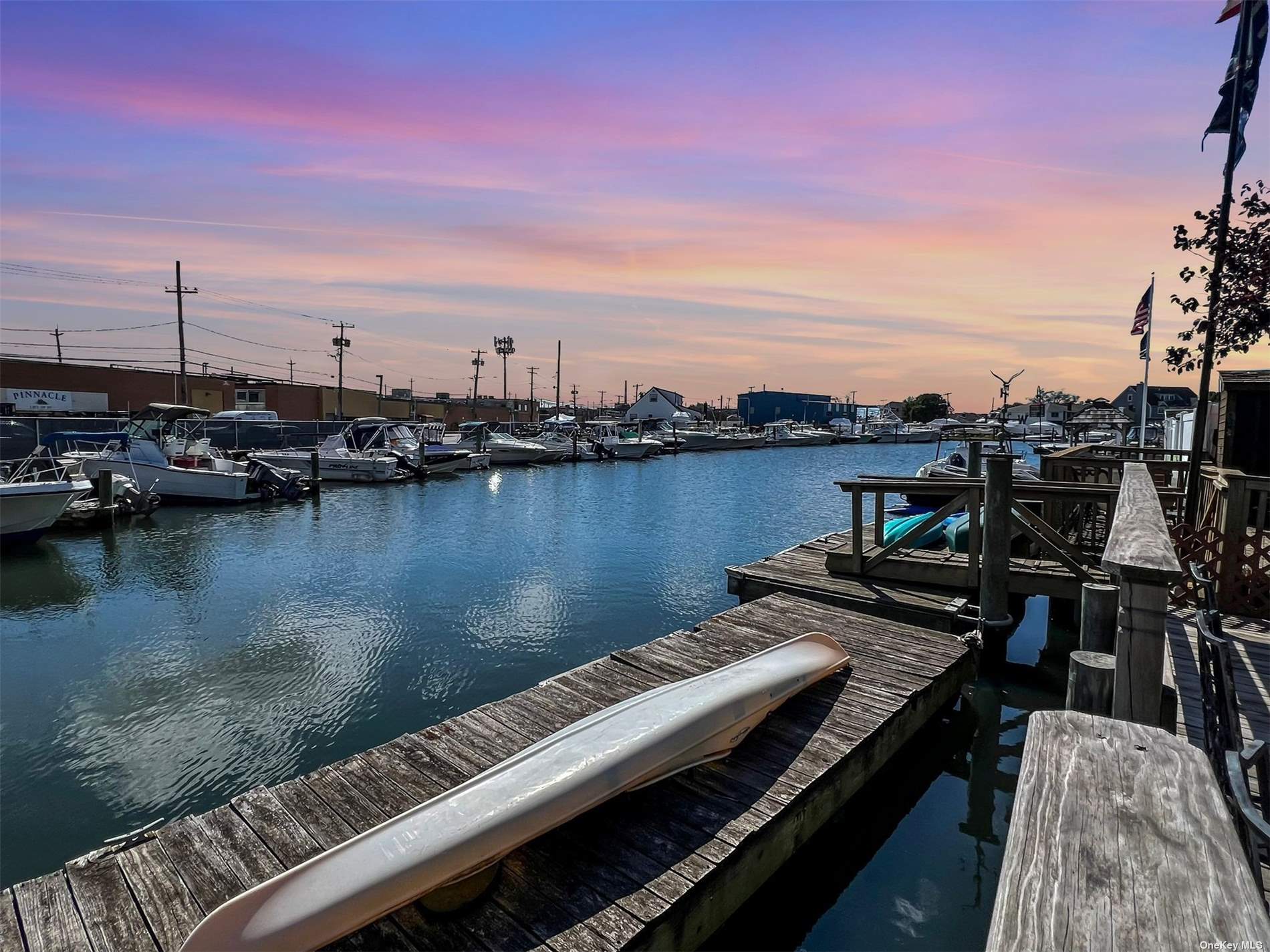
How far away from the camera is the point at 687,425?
95188 millimetres

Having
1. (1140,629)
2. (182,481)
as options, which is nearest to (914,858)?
(1140,629)

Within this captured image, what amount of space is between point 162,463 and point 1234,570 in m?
35.4

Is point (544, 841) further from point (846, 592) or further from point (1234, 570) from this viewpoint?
point (1234, 570)

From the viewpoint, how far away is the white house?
111938 millimetres

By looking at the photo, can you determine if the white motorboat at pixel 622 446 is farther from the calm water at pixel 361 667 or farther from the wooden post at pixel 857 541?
the wooden post at pixel 857 541

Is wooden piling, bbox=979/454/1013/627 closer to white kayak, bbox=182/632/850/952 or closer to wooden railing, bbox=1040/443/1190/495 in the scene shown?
wooden railing, bbox=1040/443/1190/495

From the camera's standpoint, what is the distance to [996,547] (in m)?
9.06

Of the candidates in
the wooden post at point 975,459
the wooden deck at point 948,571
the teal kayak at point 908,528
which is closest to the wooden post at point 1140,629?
the wooden deck at point 948,571

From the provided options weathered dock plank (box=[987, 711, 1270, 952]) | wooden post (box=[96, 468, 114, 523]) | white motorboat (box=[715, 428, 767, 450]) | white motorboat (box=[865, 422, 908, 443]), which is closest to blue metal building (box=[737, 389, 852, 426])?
white motorboat (box=[865, 422, 908, 443])

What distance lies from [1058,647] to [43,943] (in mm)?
13440

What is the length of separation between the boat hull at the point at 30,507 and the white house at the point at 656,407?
296 ft

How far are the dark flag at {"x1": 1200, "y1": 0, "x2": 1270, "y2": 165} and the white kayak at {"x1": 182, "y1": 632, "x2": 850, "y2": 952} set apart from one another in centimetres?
1102

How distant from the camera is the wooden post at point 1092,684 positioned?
3.22 meters

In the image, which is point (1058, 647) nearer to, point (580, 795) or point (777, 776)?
point (777, 776)
